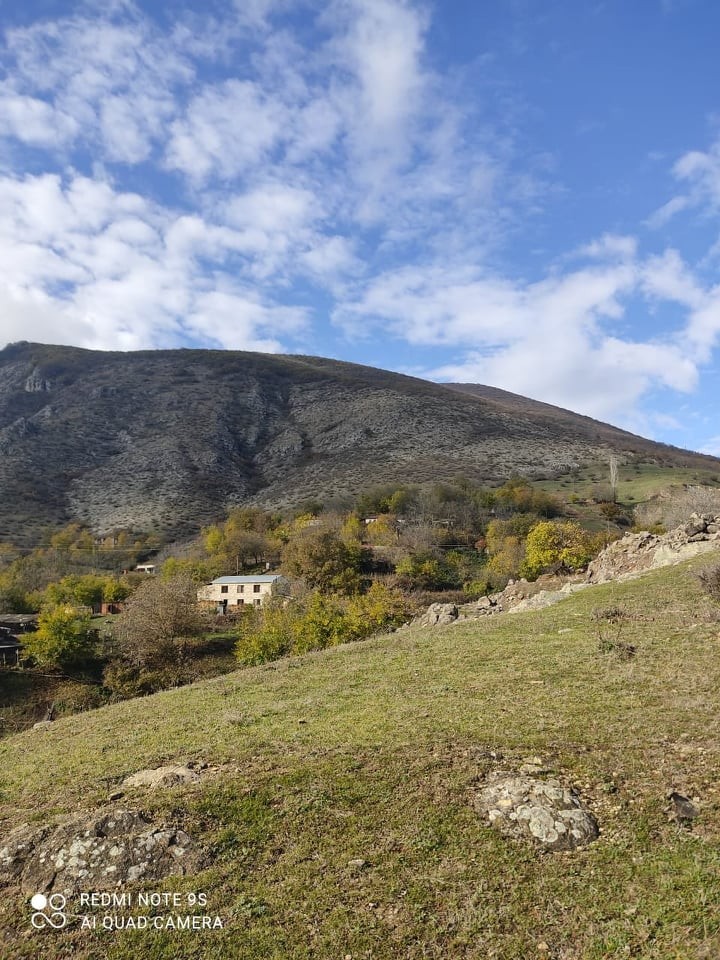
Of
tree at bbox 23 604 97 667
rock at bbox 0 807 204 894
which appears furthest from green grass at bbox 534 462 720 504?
rock at bbox 0 807 204 894

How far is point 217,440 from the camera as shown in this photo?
118m

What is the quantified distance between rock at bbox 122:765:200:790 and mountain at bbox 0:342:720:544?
80594 millimetres

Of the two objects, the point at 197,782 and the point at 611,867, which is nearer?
the point at 611,867

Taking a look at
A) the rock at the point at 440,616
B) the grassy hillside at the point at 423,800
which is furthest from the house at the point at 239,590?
the grassy hillside at the point at 423,800

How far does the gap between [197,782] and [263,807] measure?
1.61 m

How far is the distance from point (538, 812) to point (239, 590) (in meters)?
57.0

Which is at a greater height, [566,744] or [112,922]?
[566,744]

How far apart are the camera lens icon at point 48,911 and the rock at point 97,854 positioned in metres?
0.11

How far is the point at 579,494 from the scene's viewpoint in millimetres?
85875

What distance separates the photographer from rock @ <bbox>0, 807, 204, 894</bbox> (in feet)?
21.6

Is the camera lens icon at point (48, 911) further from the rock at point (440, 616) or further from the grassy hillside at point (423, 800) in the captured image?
the rock at point (440, 616)

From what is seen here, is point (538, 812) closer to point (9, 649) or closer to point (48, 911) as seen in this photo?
point (48, 911)

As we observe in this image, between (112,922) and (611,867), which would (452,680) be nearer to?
(611,867)

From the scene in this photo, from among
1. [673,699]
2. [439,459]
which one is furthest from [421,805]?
[439,459]
